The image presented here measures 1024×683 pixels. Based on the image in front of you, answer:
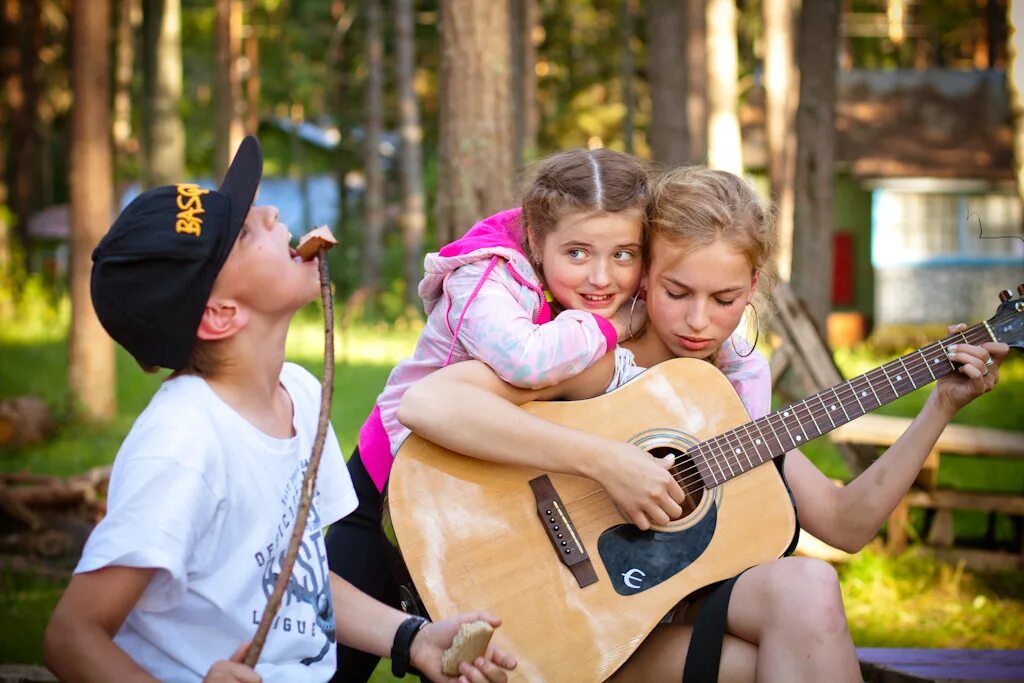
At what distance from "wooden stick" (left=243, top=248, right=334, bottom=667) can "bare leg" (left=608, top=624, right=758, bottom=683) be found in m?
0.97

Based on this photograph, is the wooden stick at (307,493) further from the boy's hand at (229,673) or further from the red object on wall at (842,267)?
the red object on wall at (842,267)

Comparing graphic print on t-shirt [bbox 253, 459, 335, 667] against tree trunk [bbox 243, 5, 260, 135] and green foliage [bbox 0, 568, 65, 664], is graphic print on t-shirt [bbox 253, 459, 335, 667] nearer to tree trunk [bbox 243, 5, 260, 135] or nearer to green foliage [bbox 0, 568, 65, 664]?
green foliage [bbox 0, 568, 65, 664]

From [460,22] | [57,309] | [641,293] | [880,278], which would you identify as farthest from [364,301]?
[641,293]

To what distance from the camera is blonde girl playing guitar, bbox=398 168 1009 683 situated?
2439mm

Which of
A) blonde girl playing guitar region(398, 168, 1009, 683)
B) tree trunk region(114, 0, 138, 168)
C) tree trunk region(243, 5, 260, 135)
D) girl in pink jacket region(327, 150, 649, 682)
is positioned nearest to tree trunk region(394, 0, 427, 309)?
tree trunk region(114, 0, 138, 168)

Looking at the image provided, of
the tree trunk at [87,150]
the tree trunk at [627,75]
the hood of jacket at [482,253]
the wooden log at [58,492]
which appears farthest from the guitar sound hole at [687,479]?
the tree trunk at [627,75]

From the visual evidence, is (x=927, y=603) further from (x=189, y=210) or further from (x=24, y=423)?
(x=24, y=423)

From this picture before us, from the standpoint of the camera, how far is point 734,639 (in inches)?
101

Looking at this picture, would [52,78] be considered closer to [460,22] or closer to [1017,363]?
[1017,363]

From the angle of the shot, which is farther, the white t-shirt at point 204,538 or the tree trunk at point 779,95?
the tree trunk at point 779,95

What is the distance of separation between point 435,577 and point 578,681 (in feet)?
1.30

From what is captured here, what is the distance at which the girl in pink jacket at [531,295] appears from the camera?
269 centimetres

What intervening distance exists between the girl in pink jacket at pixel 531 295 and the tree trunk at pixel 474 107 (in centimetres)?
226

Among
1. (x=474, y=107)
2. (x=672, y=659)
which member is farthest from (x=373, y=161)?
(x=672, y=659)
